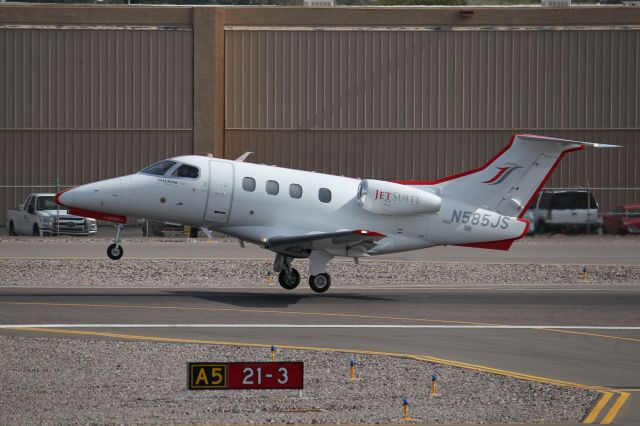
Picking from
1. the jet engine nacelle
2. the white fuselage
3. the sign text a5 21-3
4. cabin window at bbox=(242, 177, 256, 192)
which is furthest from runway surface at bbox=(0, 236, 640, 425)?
the sign text a5 21-3

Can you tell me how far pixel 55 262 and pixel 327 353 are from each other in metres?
16.3

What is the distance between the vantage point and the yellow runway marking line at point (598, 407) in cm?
1371

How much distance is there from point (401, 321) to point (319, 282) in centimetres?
381

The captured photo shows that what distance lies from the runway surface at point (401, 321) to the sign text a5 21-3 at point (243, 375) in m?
4.17

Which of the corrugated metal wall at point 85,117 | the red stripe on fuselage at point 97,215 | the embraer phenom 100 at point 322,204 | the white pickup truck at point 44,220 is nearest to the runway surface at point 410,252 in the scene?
the white pickup truck at point 44,220

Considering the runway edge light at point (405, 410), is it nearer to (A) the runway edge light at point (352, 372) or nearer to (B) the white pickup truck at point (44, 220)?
(A) the runway edge light at point (352, 372)

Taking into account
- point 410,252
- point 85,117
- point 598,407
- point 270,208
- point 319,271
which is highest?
point 85,117

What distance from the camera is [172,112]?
4772 cm

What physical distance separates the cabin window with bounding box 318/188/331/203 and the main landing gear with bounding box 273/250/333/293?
1.34 metres

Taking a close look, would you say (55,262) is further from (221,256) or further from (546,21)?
(546,21)

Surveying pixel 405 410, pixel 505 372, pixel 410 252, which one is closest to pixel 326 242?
pixel 505 372

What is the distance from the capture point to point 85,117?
157 feet

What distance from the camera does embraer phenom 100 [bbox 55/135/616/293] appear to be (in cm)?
2516

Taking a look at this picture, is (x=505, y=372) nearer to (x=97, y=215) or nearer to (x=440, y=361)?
(x=440, y=361)
